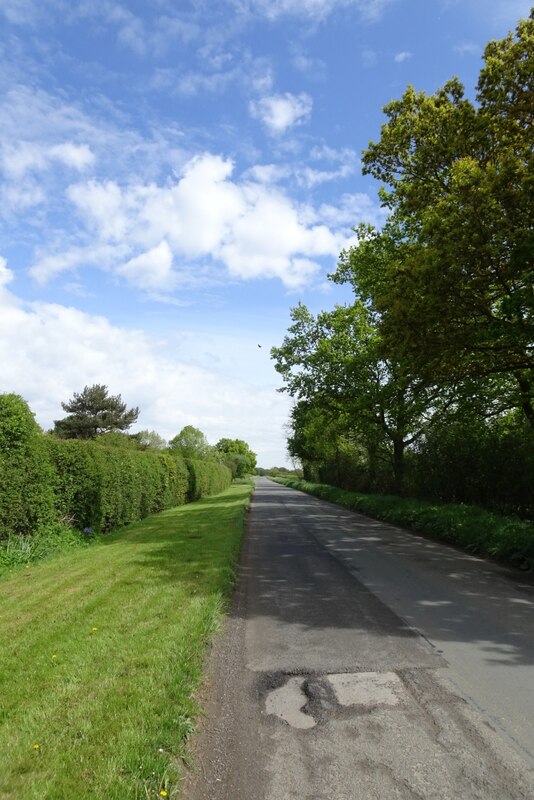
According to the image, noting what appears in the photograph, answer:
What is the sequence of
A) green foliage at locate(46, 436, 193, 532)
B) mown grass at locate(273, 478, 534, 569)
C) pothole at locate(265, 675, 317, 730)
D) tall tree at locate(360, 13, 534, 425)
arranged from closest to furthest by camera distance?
pothole at locate(265, 675, 317, 730) < tall tree at locate(360, 13, 534, 425) < mown grass at locate(273, 478, 534, 569) < green foliage at locate(46, 436, 193, 532)

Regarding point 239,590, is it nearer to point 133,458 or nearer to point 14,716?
point 14,716

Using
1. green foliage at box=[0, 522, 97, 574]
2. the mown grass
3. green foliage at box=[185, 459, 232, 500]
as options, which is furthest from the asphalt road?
green foliage at box=[185, 459, 232, 500]

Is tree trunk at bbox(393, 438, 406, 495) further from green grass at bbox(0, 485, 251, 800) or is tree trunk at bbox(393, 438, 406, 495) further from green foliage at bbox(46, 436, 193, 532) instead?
green grass at bbox(0, 485, 251, 800)

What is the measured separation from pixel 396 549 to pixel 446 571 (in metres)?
3.01

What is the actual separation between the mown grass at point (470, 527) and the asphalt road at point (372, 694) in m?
1.96

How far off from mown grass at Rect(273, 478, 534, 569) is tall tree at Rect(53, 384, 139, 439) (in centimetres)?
3925

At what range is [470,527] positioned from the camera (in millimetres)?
13312

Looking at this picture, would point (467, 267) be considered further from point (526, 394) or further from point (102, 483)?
point (102, 483)

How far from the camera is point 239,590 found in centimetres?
862

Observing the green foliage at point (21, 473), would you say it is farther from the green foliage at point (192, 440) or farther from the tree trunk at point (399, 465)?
the green foliage at point (192, 440)

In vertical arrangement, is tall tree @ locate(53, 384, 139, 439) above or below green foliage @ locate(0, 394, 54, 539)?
above

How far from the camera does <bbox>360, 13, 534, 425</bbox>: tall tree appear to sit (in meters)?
9.93

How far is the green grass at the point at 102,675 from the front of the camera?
10.2ft

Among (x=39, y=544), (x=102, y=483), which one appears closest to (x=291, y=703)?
(x=39, y=544)
